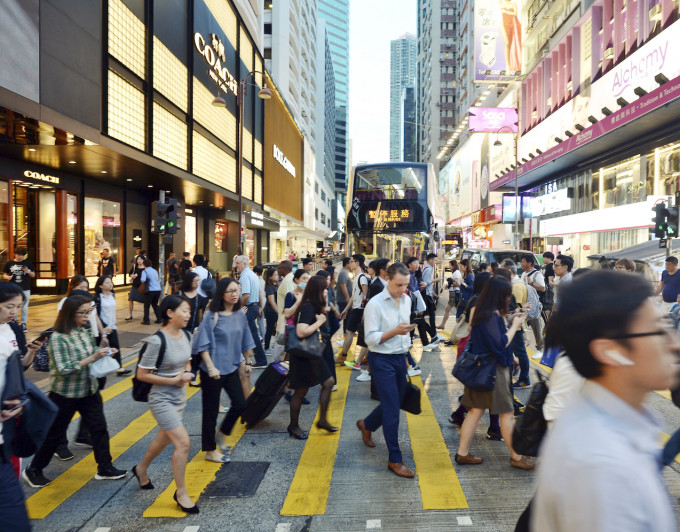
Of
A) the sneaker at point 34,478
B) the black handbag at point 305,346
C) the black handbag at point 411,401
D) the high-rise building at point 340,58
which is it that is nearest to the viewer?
the sneaker at point 34,478

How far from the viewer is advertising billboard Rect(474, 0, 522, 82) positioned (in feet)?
130

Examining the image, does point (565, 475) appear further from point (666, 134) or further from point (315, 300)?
point (666, 134)

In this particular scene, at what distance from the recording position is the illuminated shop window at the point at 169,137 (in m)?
19.0

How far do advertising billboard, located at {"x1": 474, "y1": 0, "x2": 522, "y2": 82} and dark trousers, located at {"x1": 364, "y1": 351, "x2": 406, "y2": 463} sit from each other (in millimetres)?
39480

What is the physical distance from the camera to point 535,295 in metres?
8.71

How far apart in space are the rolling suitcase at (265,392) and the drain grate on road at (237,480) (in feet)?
2.38

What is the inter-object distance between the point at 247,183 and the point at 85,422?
30299mm

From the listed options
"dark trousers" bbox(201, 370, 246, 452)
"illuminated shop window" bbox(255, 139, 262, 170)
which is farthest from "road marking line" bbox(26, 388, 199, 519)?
"illuminated shop window" bbox(255, 139, 262, 170)

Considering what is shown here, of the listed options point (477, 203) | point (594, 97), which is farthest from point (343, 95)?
point (594, 97)

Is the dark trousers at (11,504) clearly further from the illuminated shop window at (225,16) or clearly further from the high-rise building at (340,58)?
the high-rise building at (340,58)

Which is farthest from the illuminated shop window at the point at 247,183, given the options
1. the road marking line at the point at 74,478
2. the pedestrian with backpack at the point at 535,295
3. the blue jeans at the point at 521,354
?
the road marking line at the point at 74,478

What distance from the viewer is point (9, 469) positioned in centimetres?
261

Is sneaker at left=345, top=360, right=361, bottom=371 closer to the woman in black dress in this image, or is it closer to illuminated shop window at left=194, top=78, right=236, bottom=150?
the woman in black dress

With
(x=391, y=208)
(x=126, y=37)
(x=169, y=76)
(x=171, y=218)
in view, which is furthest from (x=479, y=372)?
(x=169, y=76)
